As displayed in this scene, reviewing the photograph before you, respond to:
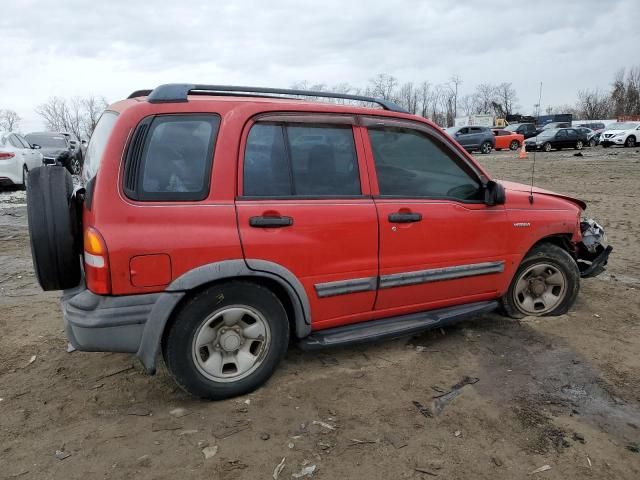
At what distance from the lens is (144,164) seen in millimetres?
2770

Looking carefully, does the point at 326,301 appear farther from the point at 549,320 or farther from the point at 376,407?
the point at 549,320

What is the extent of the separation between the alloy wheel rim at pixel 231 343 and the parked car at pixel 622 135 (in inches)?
1253

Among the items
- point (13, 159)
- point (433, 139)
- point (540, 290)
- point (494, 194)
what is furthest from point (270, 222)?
point (13, 159)

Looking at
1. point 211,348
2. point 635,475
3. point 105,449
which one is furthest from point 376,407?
point 105,449

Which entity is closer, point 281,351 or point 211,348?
point 211,348

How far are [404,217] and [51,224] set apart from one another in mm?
2191

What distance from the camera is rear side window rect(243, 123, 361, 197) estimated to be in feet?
9.86

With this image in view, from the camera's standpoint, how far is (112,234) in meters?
2.63

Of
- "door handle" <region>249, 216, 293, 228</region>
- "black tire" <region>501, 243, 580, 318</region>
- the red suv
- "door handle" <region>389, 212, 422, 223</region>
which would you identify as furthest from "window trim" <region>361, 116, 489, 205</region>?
"black tire" <region>501, 243, 580, 318</region>

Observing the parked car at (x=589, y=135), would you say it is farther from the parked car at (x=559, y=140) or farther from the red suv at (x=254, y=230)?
the red suv at (x=254, y=230)

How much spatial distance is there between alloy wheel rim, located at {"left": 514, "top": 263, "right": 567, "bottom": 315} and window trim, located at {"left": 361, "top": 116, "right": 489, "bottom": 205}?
3.25ft

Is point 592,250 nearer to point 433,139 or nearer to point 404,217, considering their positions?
point 433,139

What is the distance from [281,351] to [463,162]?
1.97 meters

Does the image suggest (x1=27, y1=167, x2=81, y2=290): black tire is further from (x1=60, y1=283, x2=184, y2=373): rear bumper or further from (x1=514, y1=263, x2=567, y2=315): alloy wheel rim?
(x1=514, y1=263, x2=567, y2=315): alloy wheel rim
